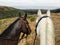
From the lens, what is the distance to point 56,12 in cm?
1037

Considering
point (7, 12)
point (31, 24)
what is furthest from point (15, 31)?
point (7, 12)

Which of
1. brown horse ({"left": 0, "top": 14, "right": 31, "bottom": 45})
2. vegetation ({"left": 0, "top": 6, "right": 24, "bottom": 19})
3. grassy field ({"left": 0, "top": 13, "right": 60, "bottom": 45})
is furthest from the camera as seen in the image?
vegetation ({"left": 0, "top": 6, "right": 24, "bottom": 19})

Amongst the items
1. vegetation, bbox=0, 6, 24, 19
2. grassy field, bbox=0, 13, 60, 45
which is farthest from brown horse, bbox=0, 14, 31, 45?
vegetation, bbox=0, 6, 24, 19

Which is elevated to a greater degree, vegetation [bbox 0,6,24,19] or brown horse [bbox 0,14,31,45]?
vegetation [bbox 0,6,24,19]

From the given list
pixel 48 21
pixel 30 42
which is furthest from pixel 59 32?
pixel 48 21

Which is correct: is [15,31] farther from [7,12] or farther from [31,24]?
[7,12]

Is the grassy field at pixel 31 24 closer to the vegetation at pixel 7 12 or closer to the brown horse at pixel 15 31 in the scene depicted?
the vegetation at pixel 7 12

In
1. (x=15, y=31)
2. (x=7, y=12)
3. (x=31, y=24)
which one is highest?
(x=7, y=12)

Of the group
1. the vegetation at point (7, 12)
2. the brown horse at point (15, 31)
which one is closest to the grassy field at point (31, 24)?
the vegetation at point (7, 12)

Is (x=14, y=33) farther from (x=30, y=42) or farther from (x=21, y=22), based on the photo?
(x=30, y=42)

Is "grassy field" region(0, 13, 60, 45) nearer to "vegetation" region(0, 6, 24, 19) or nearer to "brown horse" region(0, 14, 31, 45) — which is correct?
"vegetation" region(0, 6, 24, 19)

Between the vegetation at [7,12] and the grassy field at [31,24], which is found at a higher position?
the vegetation at [7,12]

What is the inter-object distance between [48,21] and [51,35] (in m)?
0.17

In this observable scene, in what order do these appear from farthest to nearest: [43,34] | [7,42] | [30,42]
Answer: [30,42] → [7,42] → [43,34]
